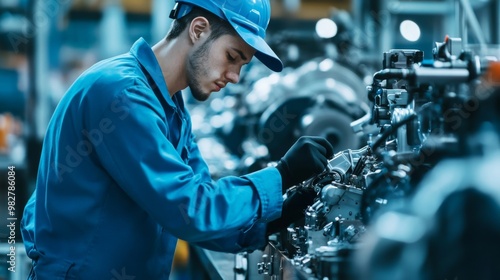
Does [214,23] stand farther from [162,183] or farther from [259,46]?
[162,183]

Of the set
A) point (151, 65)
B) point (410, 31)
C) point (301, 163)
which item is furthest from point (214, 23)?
point (410, 31)

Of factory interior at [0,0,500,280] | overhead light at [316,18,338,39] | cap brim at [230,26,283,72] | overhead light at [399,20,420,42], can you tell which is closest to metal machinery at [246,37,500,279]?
factory interior at [0,0,500,280]

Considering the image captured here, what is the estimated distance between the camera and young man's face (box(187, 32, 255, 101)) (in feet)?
6.19

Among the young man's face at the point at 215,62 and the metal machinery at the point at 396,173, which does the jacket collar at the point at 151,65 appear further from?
the metal machinery at the point at 396,173

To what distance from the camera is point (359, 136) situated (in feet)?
9.73

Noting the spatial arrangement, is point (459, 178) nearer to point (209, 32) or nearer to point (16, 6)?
point (209, 32)

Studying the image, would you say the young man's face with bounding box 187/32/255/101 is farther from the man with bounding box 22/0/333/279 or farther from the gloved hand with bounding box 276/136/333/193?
the gloved hand with bounding box 276/136/333/193

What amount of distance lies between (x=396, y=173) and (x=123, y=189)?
68cm

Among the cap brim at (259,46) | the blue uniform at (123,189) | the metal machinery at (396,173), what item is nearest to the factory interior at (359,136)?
the metal machinery at (396,173)

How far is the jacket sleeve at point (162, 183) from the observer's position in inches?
65.2

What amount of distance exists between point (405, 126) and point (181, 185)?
52cm

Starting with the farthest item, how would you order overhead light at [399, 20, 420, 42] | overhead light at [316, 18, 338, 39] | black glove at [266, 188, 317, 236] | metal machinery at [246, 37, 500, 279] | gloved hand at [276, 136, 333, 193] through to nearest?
1. overhead light at [316, 18, 338, 39]
2. overhead light at [399, 20, 420, 42]
3. black glove at [266, 188, 317, 236]
4. gloved hand at [276, 136, 333, 193]
5. metal machinery at [246, 37, 500, 279]

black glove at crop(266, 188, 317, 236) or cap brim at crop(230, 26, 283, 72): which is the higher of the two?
cap brim at crop(230, 26, 283, 72)

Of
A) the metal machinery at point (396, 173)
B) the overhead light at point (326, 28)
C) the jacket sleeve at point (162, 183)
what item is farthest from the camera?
the overhead light at point (326, 28)
